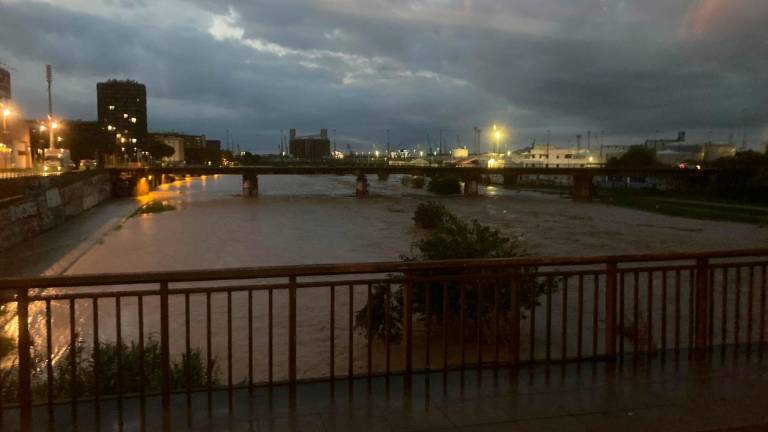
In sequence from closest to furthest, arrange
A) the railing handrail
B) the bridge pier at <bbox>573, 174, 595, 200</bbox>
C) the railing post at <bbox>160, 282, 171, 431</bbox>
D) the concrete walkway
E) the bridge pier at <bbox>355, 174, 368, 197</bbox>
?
the concrete walkway
the railing handrail
the railing post at <bbox>160, 282, 171, 431</bbox>
the bridge pier at <bbox>573, 174, 595, 200</bbox>
the bridge pier at <bbox>355, 174, 368, 197</bbox>

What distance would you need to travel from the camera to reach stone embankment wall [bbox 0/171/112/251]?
34.8m

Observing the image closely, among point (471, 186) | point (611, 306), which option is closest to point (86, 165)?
point (471, 186)

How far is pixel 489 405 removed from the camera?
523cm

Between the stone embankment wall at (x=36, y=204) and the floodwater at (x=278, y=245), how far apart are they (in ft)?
3.17

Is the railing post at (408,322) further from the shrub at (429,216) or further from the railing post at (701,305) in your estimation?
the shrub at (429,216)

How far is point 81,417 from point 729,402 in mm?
4838

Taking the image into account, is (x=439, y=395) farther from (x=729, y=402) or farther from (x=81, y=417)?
(x=81, y=417)

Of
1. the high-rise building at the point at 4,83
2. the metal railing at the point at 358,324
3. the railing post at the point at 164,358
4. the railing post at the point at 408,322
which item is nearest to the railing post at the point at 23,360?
the metal railing at the point at 358,324

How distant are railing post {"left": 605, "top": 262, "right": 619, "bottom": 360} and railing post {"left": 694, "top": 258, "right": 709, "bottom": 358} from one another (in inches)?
35.0

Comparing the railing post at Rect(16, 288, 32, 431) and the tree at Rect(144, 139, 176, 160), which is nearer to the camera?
the railing post at Rect(16, 288, 32, 431)

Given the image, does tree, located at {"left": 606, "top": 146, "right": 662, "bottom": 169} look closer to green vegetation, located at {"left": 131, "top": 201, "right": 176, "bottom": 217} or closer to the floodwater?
the floodwater

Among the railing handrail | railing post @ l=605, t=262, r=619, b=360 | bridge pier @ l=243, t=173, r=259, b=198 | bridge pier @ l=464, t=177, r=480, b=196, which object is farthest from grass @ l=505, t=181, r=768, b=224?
the railing handrail

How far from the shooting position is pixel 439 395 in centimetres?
545

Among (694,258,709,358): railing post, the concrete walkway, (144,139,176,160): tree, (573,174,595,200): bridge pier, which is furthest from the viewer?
(144,139,176,160): tree
